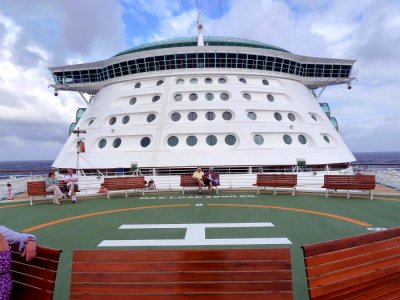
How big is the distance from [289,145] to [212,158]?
19.8ft

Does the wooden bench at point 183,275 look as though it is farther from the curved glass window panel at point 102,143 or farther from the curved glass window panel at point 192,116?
the curved glass window panel at point 102,143

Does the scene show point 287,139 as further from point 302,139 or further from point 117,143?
point 117,143

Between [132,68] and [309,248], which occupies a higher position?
[132,68]

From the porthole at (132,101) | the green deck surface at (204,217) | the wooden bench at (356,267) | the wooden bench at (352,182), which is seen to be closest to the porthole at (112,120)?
the porthole at (132,101)

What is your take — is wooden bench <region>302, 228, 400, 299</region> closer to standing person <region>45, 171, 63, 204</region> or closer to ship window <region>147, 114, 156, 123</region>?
standing person <region>45, 171, 63, 204</region>

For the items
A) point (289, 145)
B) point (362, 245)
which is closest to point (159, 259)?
point (362, 245)

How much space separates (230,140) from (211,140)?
54.6 inches

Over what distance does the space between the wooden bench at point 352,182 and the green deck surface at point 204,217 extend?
50 cm

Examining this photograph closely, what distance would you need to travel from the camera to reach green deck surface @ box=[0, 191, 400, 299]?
Result: 667 cm

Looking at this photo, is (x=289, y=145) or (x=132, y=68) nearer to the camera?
(x=289, y=145)

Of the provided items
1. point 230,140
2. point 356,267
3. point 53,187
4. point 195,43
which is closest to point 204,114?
point 230,140

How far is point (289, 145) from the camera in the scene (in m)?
21.8

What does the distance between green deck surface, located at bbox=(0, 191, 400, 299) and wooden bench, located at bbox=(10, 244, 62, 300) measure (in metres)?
1.27

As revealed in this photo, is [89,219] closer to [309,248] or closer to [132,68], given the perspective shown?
[309,248]
